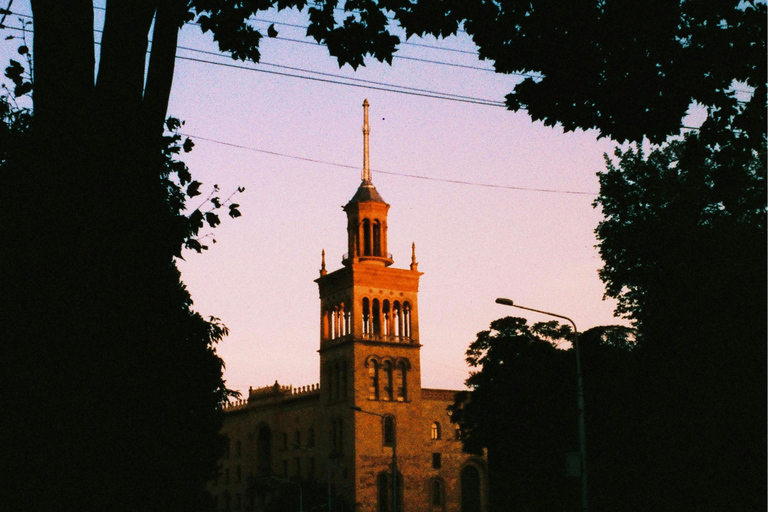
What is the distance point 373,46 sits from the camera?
10539 millimetres

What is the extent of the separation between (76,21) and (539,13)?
443 cm

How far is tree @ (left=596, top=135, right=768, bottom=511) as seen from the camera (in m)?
27.8

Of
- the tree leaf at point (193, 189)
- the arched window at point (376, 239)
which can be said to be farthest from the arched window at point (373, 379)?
the tree leaf at point (193, 189)

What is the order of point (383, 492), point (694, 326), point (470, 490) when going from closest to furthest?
point (694, 326) → point (383, 492) → point (470, 490)

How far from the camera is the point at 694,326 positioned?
100ft

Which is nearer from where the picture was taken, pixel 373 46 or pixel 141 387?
pixel 141 387

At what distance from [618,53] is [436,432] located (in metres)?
75.8

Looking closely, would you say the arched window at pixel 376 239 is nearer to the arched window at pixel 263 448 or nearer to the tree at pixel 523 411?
the arched window at pixel 263 448

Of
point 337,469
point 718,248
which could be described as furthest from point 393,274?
point 718,248

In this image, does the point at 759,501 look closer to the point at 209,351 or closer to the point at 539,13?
the point at 209,351

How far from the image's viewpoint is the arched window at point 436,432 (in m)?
83.7

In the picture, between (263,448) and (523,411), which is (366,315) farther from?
(523,411)

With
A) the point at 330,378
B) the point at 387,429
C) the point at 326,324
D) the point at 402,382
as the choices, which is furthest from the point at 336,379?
the point at 387,429

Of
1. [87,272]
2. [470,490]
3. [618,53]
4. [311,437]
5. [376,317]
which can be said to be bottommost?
[470,490]
